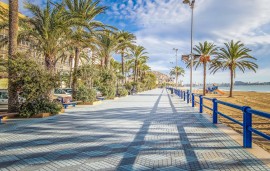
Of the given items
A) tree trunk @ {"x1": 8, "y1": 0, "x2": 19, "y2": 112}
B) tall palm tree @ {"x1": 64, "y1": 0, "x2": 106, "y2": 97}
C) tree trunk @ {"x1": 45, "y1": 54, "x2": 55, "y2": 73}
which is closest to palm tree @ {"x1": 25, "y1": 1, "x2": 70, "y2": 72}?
tree trunk @ {"x1": 45, "y1": 54, "x2": 55, "y2": 73}

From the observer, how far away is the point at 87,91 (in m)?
18.6

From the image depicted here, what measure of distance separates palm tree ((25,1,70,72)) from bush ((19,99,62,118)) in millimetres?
2435

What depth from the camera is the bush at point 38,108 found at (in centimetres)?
1115

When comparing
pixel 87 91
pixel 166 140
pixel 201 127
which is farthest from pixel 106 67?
pixel 166 140

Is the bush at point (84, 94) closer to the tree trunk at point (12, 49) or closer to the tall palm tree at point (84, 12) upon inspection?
the tall palm tree at point (84, 12)

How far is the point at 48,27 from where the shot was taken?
13359 millimetres

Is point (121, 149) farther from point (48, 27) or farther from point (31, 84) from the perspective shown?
point (48, 27)

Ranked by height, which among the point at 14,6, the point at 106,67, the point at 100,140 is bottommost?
the point at 100,140

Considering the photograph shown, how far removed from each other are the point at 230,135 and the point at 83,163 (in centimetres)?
475

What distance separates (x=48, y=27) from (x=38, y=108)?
4809 mm

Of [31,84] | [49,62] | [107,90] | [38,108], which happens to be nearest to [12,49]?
[31,84]

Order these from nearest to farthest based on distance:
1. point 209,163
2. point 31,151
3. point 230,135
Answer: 1. point 209,163
2. point 31,151
3. point 230,135

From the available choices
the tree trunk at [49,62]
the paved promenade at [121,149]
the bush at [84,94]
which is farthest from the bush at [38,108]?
the bush at [84,94]

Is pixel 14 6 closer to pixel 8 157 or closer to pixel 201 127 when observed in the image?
pixel 8 157
